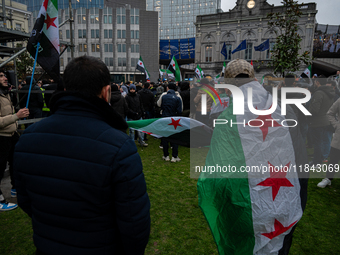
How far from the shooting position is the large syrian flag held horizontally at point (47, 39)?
3.93 m

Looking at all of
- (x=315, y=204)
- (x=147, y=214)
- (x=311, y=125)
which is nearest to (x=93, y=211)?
(x=147, y=214)

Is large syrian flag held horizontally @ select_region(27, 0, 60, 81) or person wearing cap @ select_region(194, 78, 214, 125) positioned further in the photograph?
person wearing cap @ select_region(194, 78, 214, 125)

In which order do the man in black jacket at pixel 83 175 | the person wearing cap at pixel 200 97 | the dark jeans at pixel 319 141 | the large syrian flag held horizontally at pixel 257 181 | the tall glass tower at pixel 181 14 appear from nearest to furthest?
the man in black jacket at pixel 83 175 → the large syrian flag held horizontally at pixel 257 181 → the dark jeans at pixel 319 141 → the person wearing cap at pixel 200 97 → the tall glass tower at pixel 181 14

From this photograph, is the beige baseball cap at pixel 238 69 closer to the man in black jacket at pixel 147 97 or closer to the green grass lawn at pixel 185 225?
the green grass lawn at pixel 185 225

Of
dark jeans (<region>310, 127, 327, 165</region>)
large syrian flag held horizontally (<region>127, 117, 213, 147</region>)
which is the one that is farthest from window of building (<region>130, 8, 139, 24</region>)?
large syrian flag held horizontally (<region>127, 117, 213, 147</region>)

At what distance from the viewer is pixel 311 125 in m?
6.65

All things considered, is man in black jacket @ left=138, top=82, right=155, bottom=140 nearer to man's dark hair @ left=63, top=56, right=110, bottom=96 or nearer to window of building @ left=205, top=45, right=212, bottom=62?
man's dark hair @ left=63, top=56, right=110, bottom=96

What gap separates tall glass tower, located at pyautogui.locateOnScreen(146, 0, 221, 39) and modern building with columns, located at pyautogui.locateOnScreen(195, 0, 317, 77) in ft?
192

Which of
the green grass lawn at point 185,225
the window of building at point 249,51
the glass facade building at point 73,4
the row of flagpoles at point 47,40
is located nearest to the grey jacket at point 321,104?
the green grass lawn at point 185,225

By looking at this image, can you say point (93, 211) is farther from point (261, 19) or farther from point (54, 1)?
point (261, 19)

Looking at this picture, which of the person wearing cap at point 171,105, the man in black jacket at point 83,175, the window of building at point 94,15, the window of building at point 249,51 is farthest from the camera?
the window of building at point 94,15

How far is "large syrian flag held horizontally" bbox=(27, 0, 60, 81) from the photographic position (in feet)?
12.9

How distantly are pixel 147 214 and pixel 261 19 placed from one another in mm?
42392

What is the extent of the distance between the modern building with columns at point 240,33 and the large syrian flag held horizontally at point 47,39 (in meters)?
36.2
